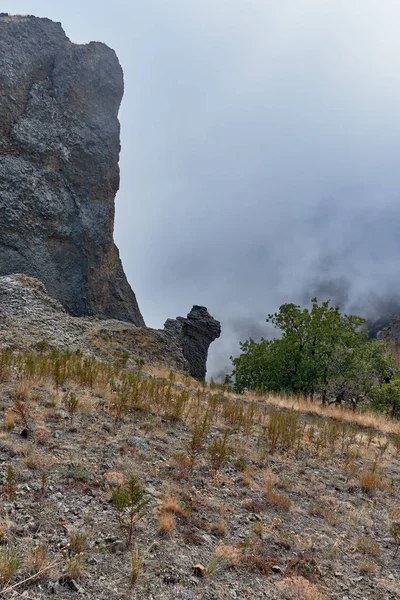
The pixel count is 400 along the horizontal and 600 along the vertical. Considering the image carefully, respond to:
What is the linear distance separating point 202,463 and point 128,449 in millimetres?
1392

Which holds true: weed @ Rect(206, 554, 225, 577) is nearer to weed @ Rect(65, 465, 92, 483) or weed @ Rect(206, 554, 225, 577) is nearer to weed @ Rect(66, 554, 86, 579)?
weed @ Rect(66, 554, 86, 579)

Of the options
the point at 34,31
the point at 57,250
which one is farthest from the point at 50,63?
the point at 57,250

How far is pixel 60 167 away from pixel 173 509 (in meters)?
33.6

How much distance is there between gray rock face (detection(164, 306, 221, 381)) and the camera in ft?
140

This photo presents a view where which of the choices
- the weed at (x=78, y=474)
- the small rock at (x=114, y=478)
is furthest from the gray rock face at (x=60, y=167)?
the small rock at (x=114, y=478)

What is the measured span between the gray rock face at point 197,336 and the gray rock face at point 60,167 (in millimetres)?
6608

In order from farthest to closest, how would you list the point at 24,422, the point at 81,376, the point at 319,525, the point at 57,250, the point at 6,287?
1. the point at 57,250
2. the point at 6,287
3. the point at 81,376
4. the point at 24,422
5. the point at 319,525

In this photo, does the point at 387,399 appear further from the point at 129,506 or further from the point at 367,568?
the point at 129,506

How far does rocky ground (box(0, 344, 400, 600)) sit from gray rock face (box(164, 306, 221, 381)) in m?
32.9

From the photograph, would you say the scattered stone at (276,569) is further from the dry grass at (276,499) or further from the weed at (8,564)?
the weed at (8,564)

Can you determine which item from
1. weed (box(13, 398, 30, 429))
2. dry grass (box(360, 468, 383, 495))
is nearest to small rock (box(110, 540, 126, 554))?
weed (box(13, 398, 30, 429))

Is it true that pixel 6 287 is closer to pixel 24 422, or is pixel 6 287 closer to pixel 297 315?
pixel 24 422

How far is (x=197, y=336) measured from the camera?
43.1 m

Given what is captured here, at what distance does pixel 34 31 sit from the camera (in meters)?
36.8
